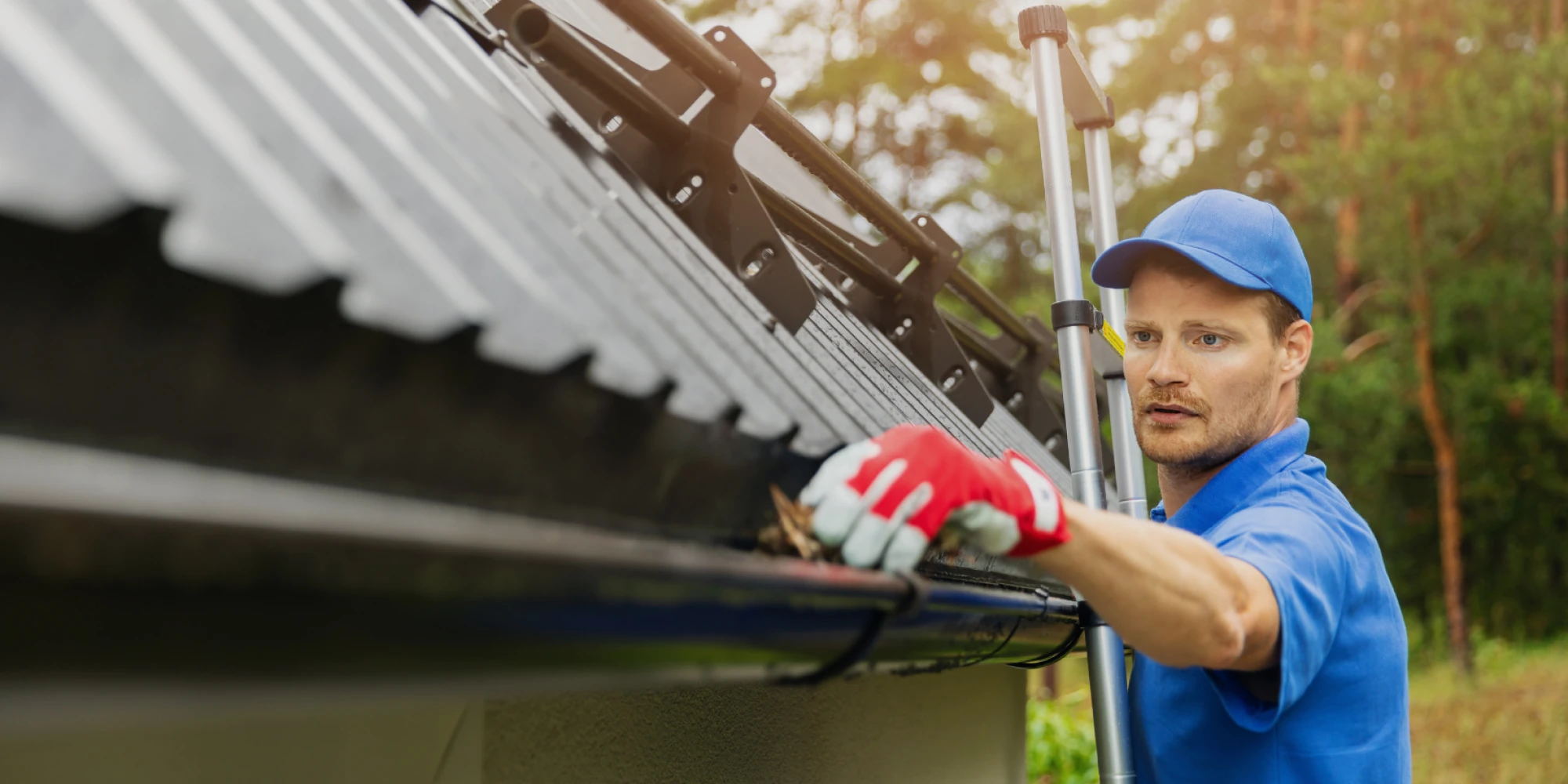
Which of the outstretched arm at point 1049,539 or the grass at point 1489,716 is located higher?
the outstretched arm at point 1049,539

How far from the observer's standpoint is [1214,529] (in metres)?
2.47

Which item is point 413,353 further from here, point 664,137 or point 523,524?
point 664,137

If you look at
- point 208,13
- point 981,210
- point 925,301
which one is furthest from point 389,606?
point 981,210

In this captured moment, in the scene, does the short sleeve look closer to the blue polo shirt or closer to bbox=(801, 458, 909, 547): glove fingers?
the blue polo shirt

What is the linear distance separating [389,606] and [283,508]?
0.34ft

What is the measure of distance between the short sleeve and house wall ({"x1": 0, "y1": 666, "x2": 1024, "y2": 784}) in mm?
946

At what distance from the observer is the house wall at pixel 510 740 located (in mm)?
1322

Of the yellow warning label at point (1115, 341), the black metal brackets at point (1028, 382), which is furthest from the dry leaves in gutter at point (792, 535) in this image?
the black metal brackets at point (1028, 382)

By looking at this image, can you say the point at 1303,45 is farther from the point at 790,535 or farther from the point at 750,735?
the point at 790,535

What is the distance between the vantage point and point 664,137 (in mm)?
2521

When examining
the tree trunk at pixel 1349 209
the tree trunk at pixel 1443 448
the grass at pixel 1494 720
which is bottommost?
the grass at pixel 1494 720

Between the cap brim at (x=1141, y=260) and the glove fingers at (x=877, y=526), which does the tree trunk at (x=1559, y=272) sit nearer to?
the cap brim at (x=1141, y=260)

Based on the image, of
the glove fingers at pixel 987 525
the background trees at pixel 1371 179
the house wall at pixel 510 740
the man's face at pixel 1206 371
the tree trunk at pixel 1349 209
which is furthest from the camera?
the tree trunk at pixel 1349 209

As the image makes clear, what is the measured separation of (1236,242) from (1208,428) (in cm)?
39
